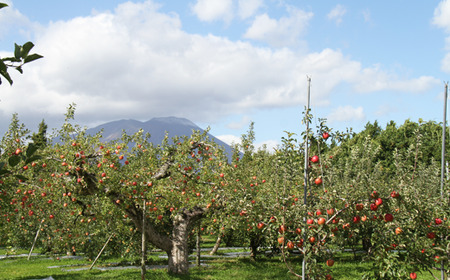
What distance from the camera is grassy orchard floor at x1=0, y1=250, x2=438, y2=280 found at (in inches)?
478

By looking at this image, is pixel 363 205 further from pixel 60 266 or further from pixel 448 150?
pixel 448 150

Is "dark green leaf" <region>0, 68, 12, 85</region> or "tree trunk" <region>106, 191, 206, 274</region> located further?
"tree trunk" <region>106, 191, 206, 274</region>

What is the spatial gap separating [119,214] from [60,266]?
683cm

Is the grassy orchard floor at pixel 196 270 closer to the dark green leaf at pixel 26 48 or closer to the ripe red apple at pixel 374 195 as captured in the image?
the ripe red apple at pixel 374 195

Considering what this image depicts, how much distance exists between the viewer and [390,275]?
4809 millimetres

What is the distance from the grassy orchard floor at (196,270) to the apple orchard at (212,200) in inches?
31.9

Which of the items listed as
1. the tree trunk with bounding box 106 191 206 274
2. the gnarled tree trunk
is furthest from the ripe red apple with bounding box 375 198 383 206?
the gnarled tree trunk

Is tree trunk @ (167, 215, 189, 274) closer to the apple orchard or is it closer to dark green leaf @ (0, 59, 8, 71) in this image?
the apple orchard

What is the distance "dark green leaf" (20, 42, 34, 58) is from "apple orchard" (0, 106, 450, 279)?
53 cm

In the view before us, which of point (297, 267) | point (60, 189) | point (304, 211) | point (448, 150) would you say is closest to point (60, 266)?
point (60, 189)

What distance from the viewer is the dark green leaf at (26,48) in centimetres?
189

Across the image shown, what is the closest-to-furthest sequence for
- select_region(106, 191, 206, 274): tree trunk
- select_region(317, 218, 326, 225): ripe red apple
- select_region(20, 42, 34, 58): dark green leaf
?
1. select_region(20, 42, 34, 58): dark green leaf
2. select_region(317, 218, 326, 225): ripe red apple
3. select_region(106, 191, 206, 274): tree trunk

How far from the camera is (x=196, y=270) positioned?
13.3 meters

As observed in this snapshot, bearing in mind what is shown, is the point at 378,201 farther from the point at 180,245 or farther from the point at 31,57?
the point at 180,245
